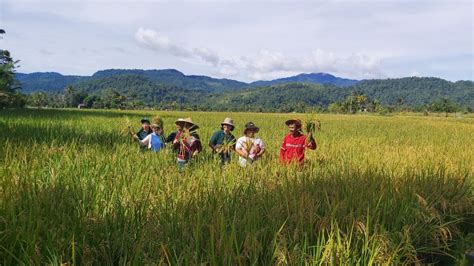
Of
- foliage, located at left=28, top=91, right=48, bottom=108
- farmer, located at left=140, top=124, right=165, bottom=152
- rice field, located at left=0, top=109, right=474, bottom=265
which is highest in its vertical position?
foliage, located at left=28, top=91, right=48, bottom=108

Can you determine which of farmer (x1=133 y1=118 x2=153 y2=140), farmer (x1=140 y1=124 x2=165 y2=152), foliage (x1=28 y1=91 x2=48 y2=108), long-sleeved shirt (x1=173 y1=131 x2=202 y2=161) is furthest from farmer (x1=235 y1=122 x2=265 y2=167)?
foliage (x1=28 y1=91 x2=48 y2=108)

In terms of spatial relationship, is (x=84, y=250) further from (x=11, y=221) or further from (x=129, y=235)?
(x=11, y=221)

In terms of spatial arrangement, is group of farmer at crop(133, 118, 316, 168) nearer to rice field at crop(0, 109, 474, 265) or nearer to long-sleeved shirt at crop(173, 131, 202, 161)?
long-sleeved shirt at crop(173, 131, 202, 161)

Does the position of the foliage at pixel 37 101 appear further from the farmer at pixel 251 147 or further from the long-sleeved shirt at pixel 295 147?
the long-sleeved shirt at pixel 295 147

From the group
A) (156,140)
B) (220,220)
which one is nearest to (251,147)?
(156,140)

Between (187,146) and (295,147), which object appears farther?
(295,147)

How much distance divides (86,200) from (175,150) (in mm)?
3775

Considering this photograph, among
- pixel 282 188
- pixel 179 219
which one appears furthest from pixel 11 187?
pixel 282 188

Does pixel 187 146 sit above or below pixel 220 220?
above

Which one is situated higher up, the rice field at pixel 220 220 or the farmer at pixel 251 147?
the farmer at pixel 251 147

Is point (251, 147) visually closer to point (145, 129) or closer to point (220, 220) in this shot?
point (145, 129)

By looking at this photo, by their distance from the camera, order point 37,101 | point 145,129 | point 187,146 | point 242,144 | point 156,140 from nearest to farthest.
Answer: point 187,146 < point 242,144 < point 156,140 < point 145,129 < point 37,101

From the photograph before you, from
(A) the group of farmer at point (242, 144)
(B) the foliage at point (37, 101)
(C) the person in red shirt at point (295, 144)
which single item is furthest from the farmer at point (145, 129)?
(B) the foliage at point (37, 101)

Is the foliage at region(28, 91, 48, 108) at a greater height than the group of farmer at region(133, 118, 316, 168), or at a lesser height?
greater
